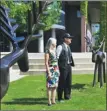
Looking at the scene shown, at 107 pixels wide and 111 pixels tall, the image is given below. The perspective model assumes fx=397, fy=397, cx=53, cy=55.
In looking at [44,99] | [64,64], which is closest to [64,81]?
[64,64]

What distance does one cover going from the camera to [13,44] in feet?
18.5

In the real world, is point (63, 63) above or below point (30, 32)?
below

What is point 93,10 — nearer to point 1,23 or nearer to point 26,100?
point 26,100

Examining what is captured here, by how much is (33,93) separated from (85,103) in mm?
2149

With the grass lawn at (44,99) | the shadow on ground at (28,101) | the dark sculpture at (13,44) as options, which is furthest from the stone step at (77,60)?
the dark sculpture at (13,44)

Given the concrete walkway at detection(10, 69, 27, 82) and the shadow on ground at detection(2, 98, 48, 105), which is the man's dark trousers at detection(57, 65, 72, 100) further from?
the concrete walkway at detection(10, 69, 27, 82)

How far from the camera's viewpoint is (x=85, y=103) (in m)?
9.26

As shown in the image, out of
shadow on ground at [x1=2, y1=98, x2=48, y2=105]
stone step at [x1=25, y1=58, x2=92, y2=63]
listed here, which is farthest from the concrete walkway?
shadow on ground at [x1=2, y1=98, x2=48, y2=105]

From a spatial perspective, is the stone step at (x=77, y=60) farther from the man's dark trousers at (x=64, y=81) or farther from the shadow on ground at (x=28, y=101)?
the man's dark trousers at (x=64, y=81)

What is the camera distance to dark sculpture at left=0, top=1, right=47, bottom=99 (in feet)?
17.6

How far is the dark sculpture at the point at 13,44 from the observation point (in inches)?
211

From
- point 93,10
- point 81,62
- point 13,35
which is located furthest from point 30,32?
point 93,10

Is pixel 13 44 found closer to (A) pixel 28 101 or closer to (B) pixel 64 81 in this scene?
(B) pixel 64 81

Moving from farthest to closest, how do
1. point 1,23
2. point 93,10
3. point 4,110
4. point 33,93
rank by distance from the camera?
1. point 93,10
2. point 33,93
3. point 4,110
4. point 1,23
